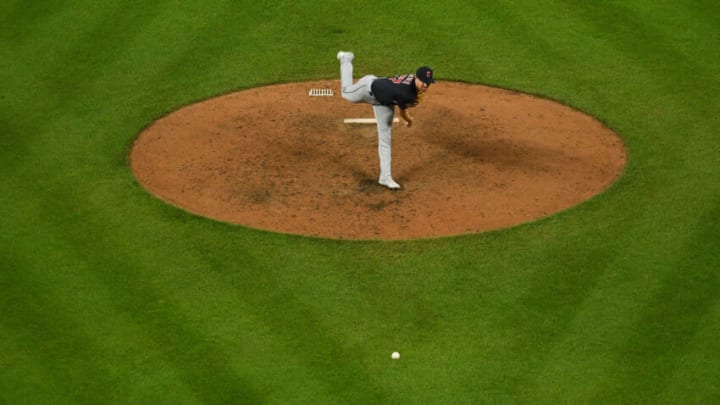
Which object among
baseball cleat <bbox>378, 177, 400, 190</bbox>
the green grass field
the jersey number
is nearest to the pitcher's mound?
baseball cleat <bbox>378, 177, 400, 190</bbox>

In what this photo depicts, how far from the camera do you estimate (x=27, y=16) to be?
72.1 feet

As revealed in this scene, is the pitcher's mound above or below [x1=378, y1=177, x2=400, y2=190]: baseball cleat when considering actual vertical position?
below

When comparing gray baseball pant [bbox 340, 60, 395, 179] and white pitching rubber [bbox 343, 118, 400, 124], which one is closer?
gray baseball pant [bbox 340, 60, 395, 179]

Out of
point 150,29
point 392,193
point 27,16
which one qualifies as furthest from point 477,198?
point 27,16

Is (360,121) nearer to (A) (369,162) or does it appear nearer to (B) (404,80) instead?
(A) (369,162)

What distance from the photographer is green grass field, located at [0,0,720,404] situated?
12336 mm

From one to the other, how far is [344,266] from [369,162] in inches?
123

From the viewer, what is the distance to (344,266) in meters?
14.4

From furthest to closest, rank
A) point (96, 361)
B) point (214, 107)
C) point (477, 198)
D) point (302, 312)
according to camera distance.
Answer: point (214, 107) → point (477, 198) → point (302, 312) → point (96, 361)

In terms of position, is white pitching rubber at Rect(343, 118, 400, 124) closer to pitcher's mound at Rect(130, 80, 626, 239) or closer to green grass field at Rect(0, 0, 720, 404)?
pitcher's mound at Rect(130, 80, 626, 239)

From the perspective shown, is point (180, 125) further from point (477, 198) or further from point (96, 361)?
point (96, 361)

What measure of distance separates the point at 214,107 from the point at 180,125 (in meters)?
0.87

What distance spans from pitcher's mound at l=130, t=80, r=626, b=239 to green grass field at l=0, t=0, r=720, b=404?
0.37 m

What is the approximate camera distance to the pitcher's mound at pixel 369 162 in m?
15.8
